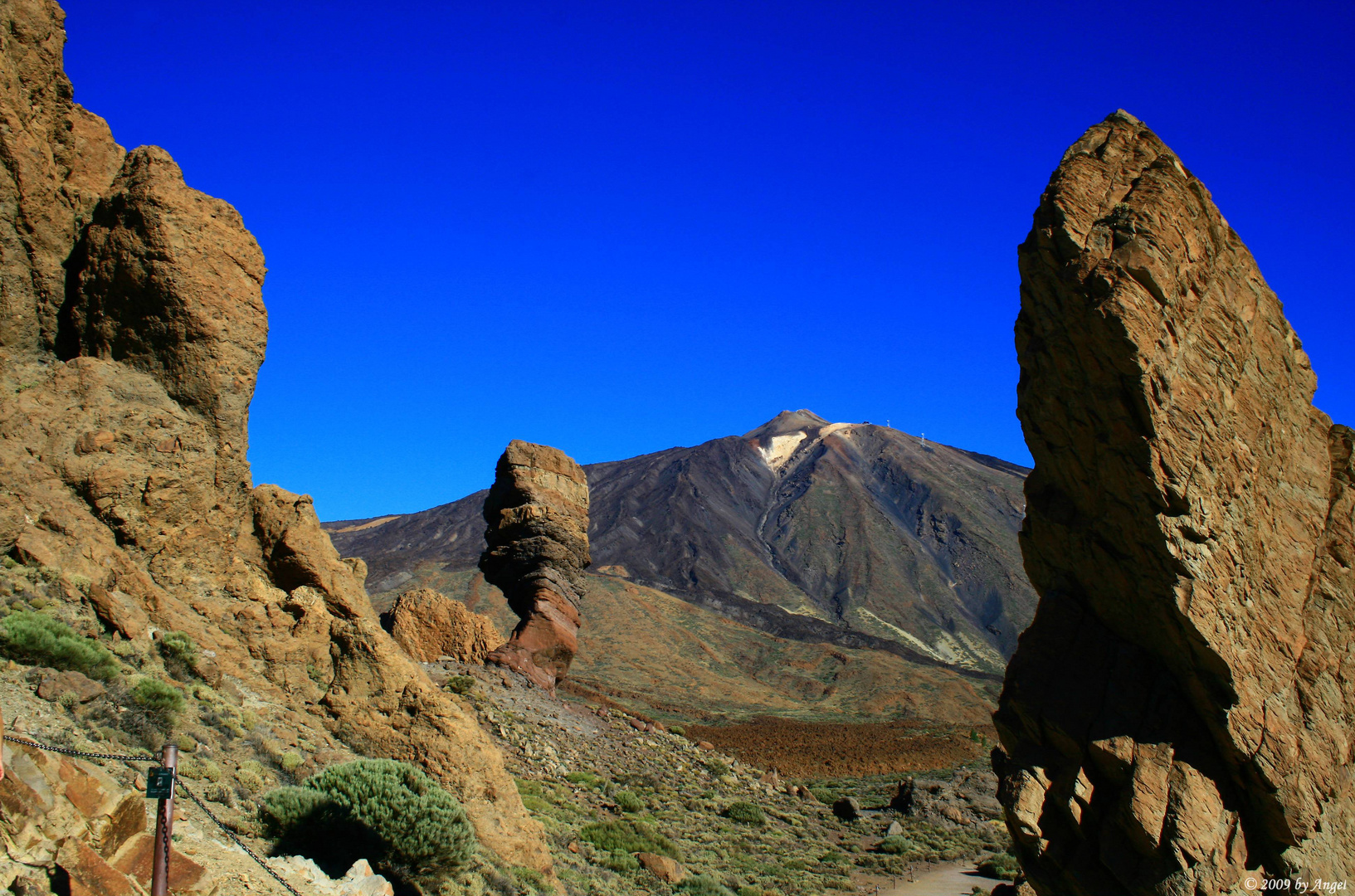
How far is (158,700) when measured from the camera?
341 inches

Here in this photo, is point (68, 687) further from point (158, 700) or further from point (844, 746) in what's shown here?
point (844, 746)

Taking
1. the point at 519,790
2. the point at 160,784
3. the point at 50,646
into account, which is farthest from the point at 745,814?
the point at 160,784

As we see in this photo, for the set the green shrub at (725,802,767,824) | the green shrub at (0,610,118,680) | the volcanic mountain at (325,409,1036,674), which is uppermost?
the volcanic mountain at (325,409,1036,674)

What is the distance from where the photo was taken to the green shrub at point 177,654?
978cm

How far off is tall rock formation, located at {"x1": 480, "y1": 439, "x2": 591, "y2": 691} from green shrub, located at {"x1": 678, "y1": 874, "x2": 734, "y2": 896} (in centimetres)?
1105

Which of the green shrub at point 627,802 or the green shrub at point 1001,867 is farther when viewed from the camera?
the green shrub at point 627,802

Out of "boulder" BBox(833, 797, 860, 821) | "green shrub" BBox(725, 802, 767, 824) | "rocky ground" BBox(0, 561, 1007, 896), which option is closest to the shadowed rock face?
"rocky ground" BBox(0, 561, 1007, 896)

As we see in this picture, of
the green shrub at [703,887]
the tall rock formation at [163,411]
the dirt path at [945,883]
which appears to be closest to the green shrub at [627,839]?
the green shrub at [703,887]

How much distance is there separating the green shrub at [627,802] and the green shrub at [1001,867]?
7539 millimetres

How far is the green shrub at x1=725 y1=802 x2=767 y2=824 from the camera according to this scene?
2167cm

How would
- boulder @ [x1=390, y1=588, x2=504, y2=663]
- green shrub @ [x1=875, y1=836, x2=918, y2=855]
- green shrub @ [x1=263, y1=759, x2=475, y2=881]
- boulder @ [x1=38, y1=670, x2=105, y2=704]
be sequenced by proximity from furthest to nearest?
boulder @ [x1=390, y1=588, x2=504, y2=663], green shrub @ [x1=875, y1=836, x2=918, y2=855], green shrub @ [x1=263, y1=759, x2=475, y2=881], boulder @ [x1=38, y1=670, x2=105, y2=704]

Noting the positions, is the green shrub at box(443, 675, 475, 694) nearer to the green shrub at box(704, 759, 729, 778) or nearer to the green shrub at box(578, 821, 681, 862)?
the green shrub at box(578, 821, 681, 862)

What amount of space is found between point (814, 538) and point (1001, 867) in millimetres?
102915

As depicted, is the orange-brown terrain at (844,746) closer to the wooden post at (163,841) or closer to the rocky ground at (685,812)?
the rocky ground at (685,812)
